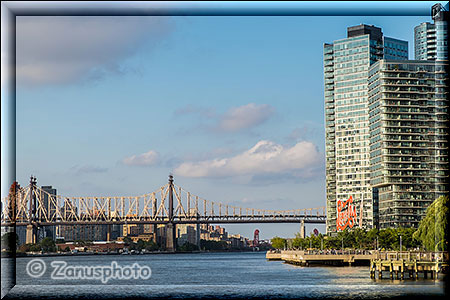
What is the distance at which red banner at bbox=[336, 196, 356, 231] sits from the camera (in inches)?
3776

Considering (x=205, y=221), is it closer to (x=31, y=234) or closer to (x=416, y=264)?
(x=31, y=234)

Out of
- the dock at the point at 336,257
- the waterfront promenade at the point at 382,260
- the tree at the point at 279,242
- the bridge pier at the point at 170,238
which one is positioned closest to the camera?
the waterfront promenade at the point at 382,260

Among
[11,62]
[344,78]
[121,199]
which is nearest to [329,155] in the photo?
[344,78]

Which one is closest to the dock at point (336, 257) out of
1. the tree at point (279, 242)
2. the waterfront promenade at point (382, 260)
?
the waterfront promenade at point (382, 260)

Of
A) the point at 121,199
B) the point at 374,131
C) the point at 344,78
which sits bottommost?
the point at 121,199

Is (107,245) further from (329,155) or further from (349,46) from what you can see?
(349,46)

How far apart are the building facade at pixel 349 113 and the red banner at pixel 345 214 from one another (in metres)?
0.59

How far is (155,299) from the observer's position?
93.9ft

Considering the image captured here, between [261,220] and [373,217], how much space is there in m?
15.2

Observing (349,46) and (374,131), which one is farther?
(349,46)

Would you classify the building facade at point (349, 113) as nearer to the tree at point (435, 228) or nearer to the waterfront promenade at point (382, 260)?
the waterfront promenade at point (382, 260)

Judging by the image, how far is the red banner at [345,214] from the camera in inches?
3776

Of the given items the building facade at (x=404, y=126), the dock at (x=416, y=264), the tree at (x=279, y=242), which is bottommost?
the tree at (x=279, y=242)

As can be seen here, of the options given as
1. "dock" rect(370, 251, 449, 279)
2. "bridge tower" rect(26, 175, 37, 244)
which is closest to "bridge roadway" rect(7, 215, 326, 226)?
"bridge tower" rect(26, 175, 37, 244)
